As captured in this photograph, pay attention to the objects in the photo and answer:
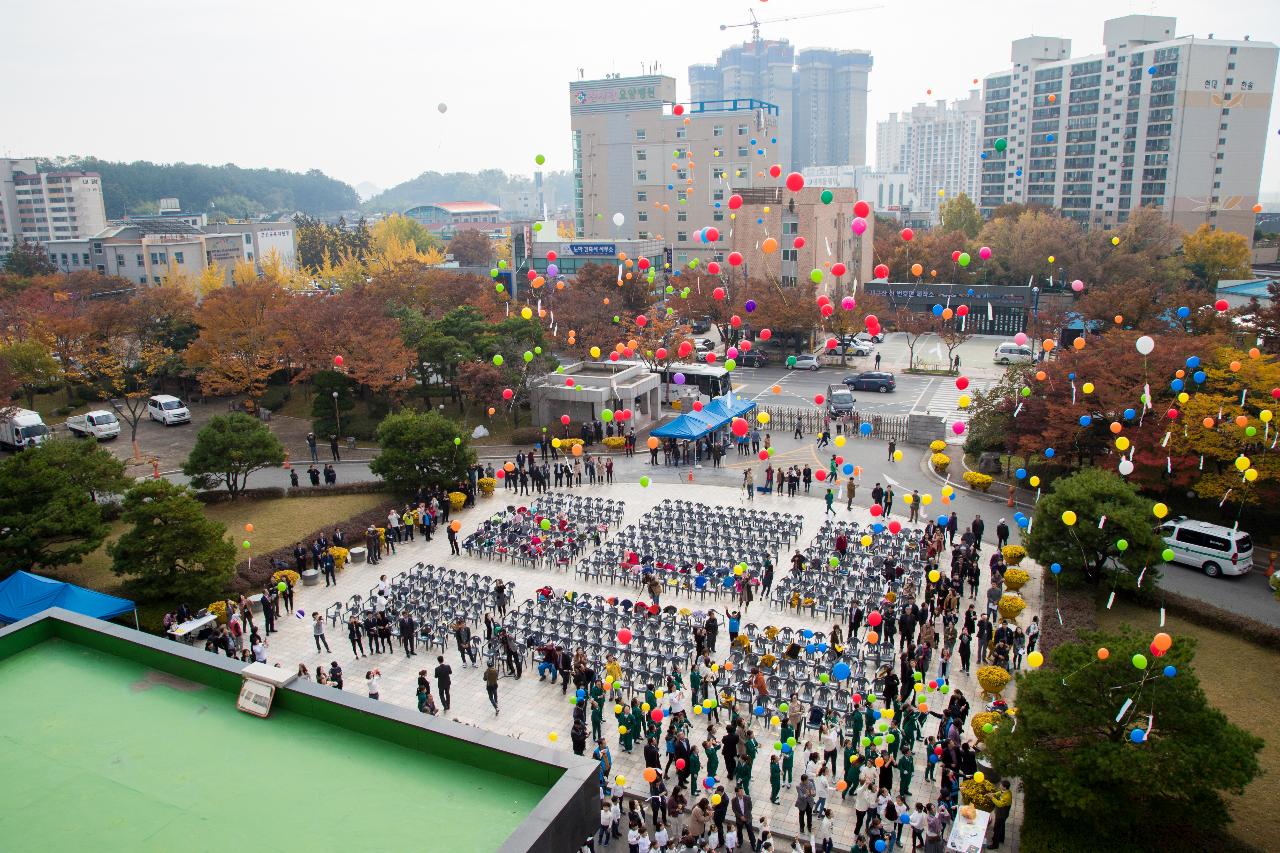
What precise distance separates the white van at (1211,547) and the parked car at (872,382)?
18396mm

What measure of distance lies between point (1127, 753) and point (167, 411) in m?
35.3

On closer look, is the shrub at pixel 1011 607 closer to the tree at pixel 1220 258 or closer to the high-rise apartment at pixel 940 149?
the tree at pixel 1220 258

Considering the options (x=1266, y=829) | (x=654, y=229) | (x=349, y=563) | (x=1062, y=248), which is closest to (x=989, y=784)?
(x=1266, y=829)

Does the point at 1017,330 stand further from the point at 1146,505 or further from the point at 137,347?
the point at 137,347

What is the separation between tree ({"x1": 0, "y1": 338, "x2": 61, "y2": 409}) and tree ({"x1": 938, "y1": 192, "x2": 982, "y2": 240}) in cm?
5955

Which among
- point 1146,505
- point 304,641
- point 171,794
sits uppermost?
point 171,794

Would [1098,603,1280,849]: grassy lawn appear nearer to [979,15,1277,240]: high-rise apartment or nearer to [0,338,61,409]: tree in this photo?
[0,338,61,409]: tree

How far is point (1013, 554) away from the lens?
62.0 feet

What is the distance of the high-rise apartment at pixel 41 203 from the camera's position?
93.7 m

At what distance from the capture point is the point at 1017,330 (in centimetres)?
5062

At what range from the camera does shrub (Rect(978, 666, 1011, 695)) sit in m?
14.3

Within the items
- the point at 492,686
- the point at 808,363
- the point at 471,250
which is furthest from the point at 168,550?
the point at 471,250

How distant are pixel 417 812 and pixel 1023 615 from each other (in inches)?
585

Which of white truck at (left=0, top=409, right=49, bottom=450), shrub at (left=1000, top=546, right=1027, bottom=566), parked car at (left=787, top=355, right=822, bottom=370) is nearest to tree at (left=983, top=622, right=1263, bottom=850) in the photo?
shrub at (left=1000, top=546, right=1027, bottom=566)
